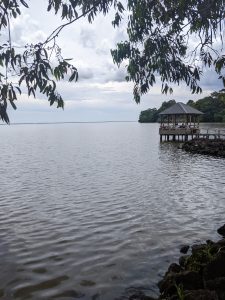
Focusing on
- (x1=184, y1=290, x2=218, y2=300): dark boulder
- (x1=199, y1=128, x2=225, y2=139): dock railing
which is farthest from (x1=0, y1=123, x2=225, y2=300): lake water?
(x1=199, y1=128, x2=225, y2=139): dock railing

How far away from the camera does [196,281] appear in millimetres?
6602

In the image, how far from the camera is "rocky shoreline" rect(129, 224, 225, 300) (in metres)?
5.66

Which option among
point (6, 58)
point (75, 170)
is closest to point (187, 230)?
point (6, 58)

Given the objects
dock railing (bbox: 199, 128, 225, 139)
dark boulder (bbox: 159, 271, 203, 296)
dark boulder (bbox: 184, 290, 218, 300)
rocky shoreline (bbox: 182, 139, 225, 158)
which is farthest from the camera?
dock railing (bbox: 199, 128, 225, 139)

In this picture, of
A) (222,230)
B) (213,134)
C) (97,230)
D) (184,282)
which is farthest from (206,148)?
(184,282)

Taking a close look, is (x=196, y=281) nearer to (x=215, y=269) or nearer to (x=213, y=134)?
(x=215, y=269)

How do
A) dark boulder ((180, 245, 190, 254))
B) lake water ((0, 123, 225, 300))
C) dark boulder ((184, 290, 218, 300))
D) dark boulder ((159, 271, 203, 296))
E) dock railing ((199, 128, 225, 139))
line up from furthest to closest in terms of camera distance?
dock railing ((199, 128, 225, 139)), dark boulder ((180, 245, 190, 254)), lake water ((0, 123, 225, 300)), dark boulder ((159, 271, 203, 296)), dark boulder ((184, 290, 218, 300))

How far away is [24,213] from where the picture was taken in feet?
44.7

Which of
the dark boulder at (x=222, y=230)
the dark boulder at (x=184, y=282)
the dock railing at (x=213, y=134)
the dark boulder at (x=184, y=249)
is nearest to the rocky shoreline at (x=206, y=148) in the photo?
the dock railing at (x=213, y=134)

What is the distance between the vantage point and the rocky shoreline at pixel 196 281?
18.6 feet

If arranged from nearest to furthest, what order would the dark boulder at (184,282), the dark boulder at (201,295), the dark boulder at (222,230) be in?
Answer: the dark boulder at (201,295) < the dark boulder at (184,282) < the dark boulder at (222,230)

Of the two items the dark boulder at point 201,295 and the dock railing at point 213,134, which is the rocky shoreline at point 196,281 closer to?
the dark boulder at point 201,295

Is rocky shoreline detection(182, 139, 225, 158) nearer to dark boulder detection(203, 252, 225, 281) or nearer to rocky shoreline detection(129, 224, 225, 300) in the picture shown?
rocky shoreline detection(129, 224, 225, 300)

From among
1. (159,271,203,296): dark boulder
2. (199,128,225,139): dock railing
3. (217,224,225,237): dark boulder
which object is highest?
(199,128,225,139): dock railing
